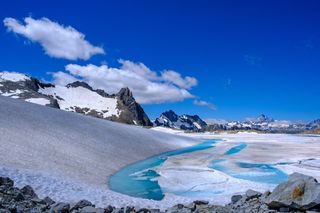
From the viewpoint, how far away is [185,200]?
928 inches

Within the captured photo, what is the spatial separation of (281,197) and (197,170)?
21.9 meters

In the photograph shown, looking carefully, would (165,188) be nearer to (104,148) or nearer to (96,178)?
(96,178)

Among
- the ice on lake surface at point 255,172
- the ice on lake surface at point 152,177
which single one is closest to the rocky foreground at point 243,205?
the ice on lake surface at point 152,177

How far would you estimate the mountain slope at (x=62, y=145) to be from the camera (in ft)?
96.9

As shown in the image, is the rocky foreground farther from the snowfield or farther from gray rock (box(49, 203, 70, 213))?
the snowfield

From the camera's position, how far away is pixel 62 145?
37594 mm

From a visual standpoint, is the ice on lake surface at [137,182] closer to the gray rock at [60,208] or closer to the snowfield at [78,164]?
the snowfield at [78,164]

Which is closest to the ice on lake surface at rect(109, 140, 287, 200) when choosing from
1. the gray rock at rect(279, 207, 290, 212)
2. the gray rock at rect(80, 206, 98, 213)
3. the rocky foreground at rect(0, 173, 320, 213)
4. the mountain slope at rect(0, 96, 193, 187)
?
the mountain slope at rect(0, 96, 193, 187)

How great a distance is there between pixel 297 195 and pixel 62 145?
2697 centimetres

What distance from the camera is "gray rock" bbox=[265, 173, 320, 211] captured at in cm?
1577

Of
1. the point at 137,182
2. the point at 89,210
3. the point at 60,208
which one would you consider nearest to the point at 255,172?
the point at 137,182

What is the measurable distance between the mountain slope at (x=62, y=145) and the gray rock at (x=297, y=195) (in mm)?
15769

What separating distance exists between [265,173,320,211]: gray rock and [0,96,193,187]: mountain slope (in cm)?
1577

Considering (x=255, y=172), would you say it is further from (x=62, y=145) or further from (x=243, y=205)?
(x=62, y=145)
